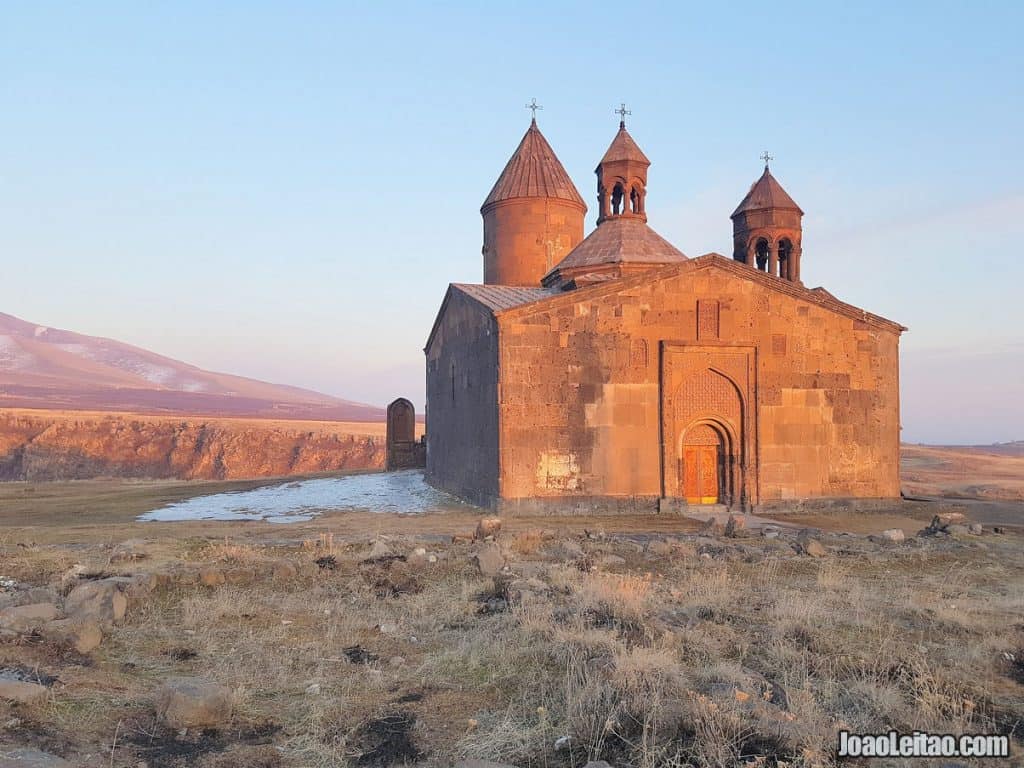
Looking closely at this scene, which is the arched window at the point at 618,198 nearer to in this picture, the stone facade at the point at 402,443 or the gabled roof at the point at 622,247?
the gabled roof at the point at 622,247

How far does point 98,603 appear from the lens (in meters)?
6.48

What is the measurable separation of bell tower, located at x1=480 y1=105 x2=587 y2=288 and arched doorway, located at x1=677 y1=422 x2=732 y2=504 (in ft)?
31.1

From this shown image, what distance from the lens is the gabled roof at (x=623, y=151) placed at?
864 inches

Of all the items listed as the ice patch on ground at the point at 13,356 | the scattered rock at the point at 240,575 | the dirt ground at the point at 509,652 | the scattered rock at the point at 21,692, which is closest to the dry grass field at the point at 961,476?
the dirt ground at the point at 509,652

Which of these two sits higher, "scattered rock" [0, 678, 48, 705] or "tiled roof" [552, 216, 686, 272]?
"tiled roof" [552, 216, 686, 272]

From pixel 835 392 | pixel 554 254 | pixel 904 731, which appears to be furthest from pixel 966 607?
pixel 554 254

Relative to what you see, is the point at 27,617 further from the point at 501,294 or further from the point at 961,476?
the point at 961,476

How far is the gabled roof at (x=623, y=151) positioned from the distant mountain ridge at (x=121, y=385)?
7359cm

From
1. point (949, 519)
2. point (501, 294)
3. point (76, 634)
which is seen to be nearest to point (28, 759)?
point (76, 634)

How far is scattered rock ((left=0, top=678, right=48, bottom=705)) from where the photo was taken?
14.2ft

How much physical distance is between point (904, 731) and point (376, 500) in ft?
52.5

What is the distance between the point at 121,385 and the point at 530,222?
11211 centimetres

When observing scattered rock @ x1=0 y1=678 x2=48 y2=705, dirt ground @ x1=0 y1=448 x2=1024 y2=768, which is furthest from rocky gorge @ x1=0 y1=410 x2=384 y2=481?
scattered rock @ x1=0 y1=678 x2=48 y2=705

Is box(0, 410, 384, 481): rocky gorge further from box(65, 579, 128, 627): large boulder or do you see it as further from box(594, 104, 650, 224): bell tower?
box(65, 579, 128, 627): large boulder
